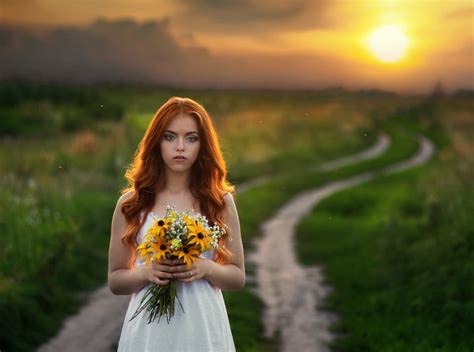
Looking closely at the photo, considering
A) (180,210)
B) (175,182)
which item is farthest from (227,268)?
(175,182)

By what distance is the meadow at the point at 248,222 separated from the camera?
276 inches

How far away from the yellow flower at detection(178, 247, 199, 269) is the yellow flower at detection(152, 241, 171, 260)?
0.06 m

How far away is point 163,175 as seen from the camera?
3010 mm

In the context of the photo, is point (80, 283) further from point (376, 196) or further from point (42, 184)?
point (376, 196)

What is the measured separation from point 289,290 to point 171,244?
21.1 feet

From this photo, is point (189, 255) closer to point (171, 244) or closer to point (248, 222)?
point (171, 244)

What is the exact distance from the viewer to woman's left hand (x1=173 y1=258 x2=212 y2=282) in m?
2.68

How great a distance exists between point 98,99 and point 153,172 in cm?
2848

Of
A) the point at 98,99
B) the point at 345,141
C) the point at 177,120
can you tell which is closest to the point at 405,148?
the point at 345,141

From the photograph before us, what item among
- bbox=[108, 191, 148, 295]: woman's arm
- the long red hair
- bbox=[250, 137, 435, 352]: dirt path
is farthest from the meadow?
bbox=[108, 191, 148, 295]: woman's arm

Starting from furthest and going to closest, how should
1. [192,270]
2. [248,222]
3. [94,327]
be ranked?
[248,222] < [94,327] < [192,270]

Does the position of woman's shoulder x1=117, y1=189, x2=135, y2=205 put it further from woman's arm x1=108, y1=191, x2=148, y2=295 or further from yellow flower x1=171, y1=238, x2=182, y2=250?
yellow flower x1=171, y1=238, x2=182, y2=250

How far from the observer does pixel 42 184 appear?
11.7 m

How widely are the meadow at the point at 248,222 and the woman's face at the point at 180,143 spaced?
1113 mm
